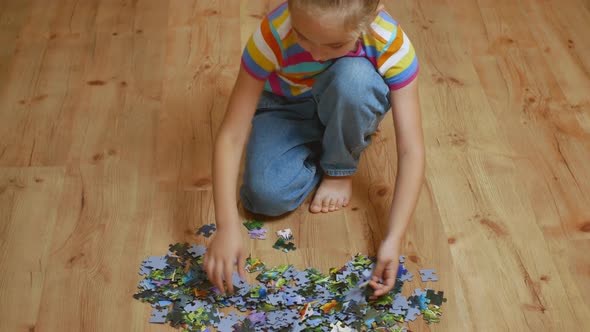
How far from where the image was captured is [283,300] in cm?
160

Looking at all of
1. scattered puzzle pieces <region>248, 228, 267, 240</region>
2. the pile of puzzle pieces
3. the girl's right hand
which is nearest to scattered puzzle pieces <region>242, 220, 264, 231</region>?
scattered puzzle pieces <region>248, 228, 267, 240</region>

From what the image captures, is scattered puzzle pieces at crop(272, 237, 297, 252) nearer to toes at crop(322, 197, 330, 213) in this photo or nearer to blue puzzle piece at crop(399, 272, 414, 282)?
toes at crop(322, 197, 330, 213)

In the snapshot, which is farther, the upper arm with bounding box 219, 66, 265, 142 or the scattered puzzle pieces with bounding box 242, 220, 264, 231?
the scattered puzzle pieces with bounding box 242, 220, 264, 231

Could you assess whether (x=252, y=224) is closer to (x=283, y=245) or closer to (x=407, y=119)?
(x=283, y=245)

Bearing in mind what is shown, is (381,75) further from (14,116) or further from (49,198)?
(14,116)

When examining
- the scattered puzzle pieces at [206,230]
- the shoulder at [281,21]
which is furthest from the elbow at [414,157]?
the scattered puzzle pieces at [206,230]

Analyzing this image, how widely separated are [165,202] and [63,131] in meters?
0.40

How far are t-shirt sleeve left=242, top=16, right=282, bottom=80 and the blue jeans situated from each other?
0.15 m

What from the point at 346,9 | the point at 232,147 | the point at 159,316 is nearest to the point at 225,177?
the point at 232,147

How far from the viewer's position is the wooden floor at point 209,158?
1.66 m

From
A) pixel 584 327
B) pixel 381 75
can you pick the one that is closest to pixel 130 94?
pixel 381 75

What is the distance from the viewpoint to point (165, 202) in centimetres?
185

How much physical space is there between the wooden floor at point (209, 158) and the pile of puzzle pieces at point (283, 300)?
37mm

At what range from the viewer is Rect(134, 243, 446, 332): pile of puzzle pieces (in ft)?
5.15
